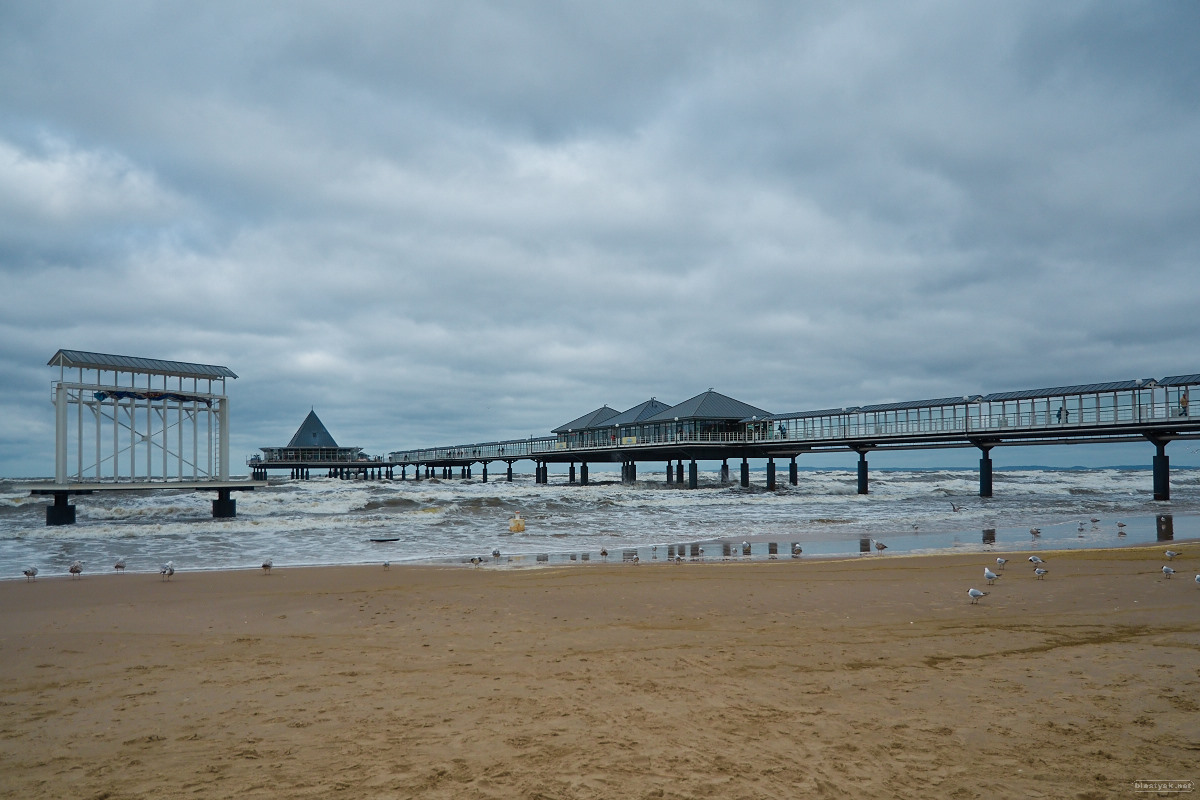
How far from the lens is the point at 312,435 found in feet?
309

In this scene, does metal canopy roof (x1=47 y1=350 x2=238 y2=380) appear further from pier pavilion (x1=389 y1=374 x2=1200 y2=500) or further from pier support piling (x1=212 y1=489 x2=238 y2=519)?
pier pavilion (x1=389 y1=374 x2=1200 y2=500)

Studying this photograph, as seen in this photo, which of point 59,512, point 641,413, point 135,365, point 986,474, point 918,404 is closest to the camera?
point 59,512

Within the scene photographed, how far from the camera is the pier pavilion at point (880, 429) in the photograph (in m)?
33.9

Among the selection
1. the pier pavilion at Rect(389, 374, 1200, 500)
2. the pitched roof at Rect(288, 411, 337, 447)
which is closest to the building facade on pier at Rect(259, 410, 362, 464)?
the pitched roof at Rect(288, 411, 337, 447)

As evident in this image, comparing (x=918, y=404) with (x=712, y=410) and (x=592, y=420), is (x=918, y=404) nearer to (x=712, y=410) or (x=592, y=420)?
(x=712, y=410)

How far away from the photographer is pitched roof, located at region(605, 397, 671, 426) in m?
67.8

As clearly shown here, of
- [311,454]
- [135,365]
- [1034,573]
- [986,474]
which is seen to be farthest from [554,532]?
[311,454]

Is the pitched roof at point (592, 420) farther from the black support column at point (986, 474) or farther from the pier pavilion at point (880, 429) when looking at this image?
the black support column at point (986, 474)

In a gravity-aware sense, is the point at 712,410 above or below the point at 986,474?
above

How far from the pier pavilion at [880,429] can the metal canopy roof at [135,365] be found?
3420cm

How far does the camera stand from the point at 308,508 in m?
35.1

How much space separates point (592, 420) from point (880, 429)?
1408 inches

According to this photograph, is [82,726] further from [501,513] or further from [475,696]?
[501,513]

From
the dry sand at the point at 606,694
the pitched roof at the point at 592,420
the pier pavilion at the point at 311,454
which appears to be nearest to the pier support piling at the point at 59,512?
the dry sand at the point at 606,694
